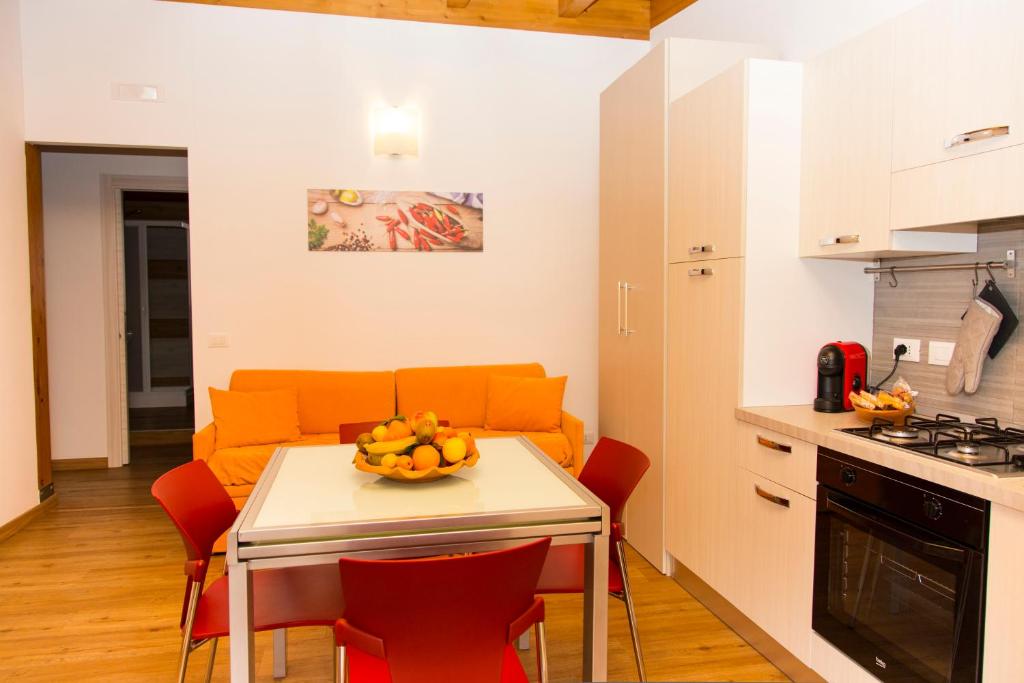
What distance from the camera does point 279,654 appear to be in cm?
261

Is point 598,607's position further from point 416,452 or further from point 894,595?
point 894,595

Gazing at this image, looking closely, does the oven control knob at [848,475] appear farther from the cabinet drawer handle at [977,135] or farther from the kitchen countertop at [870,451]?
the cabinet drawer handle at [977,135]

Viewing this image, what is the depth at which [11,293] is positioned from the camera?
4.13 meters

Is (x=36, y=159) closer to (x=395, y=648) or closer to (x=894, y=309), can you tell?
(x=395, y=648)

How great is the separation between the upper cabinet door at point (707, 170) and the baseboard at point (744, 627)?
145cm

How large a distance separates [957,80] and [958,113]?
0.10 meters

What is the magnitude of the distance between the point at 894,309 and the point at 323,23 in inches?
144

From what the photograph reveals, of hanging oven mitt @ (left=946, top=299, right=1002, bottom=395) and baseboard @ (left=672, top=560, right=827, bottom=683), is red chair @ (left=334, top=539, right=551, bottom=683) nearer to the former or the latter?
baseboard @ (left=672, top=560, right=827, bottom=683)

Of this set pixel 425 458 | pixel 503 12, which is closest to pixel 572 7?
pixel 503 12

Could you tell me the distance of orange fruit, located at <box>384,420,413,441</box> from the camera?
212 cm

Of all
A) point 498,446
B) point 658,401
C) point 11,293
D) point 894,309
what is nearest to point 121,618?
point 498,446

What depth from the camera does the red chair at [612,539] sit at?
87.9 inches

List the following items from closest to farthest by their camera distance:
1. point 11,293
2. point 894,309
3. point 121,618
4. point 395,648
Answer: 1. point 395,648
2. point 894,309
3. point 121,618
4. point 11,293

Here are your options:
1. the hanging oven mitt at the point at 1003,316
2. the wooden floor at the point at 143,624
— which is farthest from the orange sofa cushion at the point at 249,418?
the hanging oven mitt at the point at 1003,316
